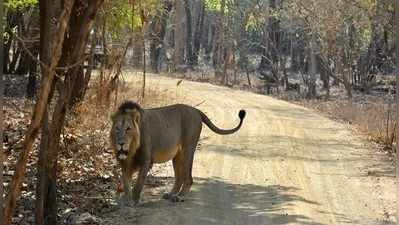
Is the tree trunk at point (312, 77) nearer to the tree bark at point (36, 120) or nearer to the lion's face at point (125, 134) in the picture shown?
the lion's face at point (125, 134)

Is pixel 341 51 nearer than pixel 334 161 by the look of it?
No

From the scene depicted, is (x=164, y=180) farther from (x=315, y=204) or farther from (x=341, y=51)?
(x=341, y=51)

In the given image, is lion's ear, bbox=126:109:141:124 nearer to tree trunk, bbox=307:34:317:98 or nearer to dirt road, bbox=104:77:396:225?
dirt road, bbox=104:77:396:225

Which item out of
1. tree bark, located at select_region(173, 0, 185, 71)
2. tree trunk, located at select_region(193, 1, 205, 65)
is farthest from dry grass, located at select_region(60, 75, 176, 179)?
tree trunk, located at select_region(193, 1, 205, 65)

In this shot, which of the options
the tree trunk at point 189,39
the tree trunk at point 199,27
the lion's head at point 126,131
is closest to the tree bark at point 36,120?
the lion's head at point 126,131

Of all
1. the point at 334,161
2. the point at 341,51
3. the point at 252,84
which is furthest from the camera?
the point at 252,84

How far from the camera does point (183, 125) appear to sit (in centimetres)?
1112

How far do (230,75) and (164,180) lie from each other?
32.5 meters

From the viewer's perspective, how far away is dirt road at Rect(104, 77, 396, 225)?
10.1 m

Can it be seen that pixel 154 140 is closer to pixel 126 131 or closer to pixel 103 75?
pixel 126 131

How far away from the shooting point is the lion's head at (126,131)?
9625 mm

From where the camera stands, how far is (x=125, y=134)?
967cm

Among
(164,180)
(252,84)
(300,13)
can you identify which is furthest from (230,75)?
(164,180)

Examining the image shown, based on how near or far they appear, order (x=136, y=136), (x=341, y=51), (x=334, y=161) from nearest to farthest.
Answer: (x=136, y=136) < (x=334, y=161) < (x=341, y=51)
